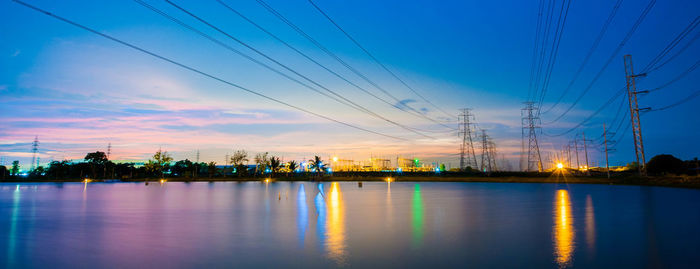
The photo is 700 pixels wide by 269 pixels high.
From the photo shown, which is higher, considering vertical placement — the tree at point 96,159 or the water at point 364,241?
the tree at point 96,159

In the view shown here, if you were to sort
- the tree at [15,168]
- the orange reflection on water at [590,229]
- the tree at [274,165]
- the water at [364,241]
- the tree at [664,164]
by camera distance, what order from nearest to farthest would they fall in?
1. the water at [364,241]
2. the orange reflection on water at [590,229]
3. the tree at [664,164]
4. the tree at [274,165]
5. the tree at [15,168]

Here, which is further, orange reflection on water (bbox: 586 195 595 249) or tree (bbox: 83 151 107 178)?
tree (bbox: 83 151 107 178)

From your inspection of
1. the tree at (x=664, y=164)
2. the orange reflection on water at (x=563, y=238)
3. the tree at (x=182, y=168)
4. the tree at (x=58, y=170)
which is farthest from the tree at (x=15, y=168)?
the tree at (x=664, y=164)

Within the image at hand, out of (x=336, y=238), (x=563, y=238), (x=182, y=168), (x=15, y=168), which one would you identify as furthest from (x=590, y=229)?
(x=15, y=168)

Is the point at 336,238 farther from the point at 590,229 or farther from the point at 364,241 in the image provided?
the point at 590,229

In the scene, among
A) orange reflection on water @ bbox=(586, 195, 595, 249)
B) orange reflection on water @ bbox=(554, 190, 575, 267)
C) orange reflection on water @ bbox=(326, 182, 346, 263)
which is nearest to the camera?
orange reflection on water @ bbox=(554, 190, 575, 267)

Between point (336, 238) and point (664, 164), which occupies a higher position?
point (664, 164)

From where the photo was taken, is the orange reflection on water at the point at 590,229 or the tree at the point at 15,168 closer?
the orange reflection on water at the point at 590,229

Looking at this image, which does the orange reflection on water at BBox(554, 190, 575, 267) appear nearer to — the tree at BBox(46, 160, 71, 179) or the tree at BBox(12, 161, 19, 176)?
the tree at BBox(46, 160, 71, 179)

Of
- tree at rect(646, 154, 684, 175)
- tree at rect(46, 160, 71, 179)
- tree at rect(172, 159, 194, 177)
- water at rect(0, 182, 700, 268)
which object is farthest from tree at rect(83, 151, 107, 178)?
tree at rect(646, 154, 684, 175)

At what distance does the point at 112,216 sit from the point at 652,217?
31.5 metres

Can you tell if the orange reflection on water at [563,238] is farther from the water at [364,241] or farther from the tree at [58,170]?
the tree at [58,170]

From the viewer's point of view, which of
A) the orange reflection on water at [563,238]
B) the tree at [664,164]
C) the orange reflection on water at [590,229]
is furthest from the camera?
the tree at [664,164]

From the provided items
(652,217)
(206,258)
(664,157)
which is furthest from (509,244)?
(664,157)
